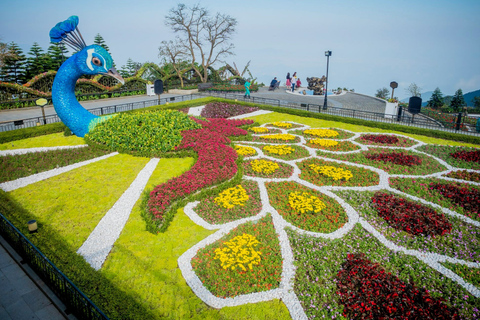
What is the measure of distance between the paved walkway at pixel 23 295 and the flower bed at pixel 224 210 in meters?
4.39

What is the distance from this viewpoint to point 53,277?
663cm

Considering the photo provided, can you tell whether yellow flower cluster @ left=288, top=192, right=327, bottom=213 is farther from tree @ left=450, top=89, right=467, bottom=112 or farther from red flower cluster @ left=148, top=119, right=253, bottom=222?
tree @ left=450, top=89, right=467, bottom=112

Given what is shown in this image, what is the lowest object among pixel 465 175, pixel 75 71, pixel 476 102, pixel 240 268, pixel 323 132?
pixel 240 268

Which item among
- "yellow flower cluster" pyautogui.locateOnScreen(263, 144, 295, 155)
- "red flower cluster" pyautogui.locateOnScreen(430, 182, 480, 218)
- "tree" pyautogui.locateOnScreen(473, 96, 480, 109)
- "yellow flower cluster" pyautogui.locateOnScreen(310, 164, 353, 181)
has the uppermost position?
"tree" pyautogui.locateOnScreen(473, 96, 480, 109)

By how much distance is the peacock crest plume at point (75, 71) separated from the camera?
15.5 meters

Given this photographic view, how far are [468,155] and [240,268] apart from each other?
1363 cm

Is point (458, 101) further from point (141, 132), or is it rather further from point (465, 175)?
point (141, 132)

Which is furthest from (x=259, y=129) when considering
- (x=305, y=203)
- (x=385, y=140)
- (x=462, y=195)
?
(x=462, y=195)

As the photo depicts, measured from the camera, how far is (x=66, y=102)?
15.9 meters

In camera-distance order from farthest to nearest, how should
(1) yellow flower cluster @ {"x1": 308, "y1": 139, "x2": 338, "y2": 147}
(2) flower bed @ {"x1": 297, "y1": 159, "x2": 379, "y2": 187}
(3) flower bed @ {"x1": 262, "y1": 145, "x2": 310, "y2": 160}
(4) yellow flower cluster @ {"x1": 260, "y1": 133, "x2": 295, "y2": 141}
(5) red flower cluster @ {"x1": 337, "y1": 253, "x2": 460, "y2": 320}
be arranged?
1. (4) yellow flower cluster @ {"x1": 260, "y1": 133, "x2": 295, "y2": 141}
2. (1) yellow flower cluster @ {"x1": 308, "y1": 139, "x2": 338, "y2": 147}
3. (3) flower bed @ {"x1": 262, "y1": 145, "x2": 310, "y2": 160}
4. (2) flower bed @ {"x1": 297, "y1": 159, "x2": 379, "y2": 187}
5. (5) red flower cluster @ {"x1": 337, "y1": 253, "x2": 460, "y2": 320}

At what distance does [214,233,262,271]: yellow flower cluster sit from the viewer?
755cm

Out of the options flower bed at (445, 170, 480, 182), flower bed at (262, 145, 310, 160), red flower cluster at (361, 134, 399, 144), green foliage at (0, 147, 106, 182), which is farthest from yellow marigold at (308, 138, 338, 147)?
green foliage at (0, 147, 106, 182)

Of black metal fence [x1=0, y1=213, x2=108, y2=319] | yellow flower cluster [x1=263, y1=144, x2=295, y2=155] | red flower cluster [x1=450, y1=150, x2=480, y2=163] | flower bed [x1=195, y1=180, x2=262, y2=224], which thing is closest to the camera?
black metal fence [x1=0, y1=213, x2=108, y2=319]

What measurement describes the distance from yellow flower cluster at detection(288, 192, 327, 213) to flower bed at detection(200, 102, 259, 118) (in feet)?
48.0
